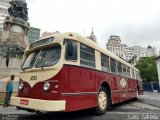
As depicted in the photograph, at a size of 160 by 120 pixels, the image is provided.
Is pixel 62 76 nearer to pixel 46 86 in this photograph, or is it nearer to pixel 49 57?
pixel 46 86

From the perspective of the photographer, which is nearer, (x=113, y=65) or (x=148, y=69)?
(x=113, y=65)

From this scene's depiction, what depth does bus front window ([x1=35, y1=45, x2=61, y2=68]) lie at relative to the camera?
18.5 ft

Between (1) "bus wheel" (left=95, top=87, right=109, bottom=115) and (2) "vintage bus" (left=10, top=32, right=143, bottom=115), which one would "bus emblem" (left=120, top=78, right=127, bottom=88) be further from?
(2) "vintage bus" (left=10, top=32, right=143, bottom=115)

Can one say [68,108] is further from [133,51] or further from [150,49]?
[150,49]

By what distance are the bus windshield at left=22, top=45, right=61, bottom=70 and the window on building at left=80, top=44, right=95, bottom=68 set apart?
0.86 meters

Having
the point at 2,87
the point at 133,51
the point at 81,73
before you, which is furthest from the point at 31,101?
the point at 133,51

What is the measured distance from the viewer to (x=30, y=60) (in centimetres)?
649

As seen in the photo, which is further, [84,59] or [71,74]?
[84,59]

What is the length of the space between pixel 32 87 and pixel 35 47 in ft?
5.05

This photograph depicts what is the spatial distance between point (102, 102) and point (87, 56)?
2.09m

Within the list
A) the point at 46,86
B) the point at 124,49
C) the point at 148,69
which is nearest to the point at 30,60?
the point at 46,86

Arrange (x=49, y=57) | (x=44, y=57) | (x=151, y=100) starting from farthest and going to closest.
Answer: (x=151, y=100), (x=44, y=57), (x=49, y=57)

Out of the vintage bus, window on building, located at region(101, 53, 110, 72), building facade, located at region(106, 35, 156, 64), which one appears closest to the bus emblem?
window on building, located at region(101, 53, 110, 72)

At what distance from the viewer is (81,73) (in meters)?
5.98
